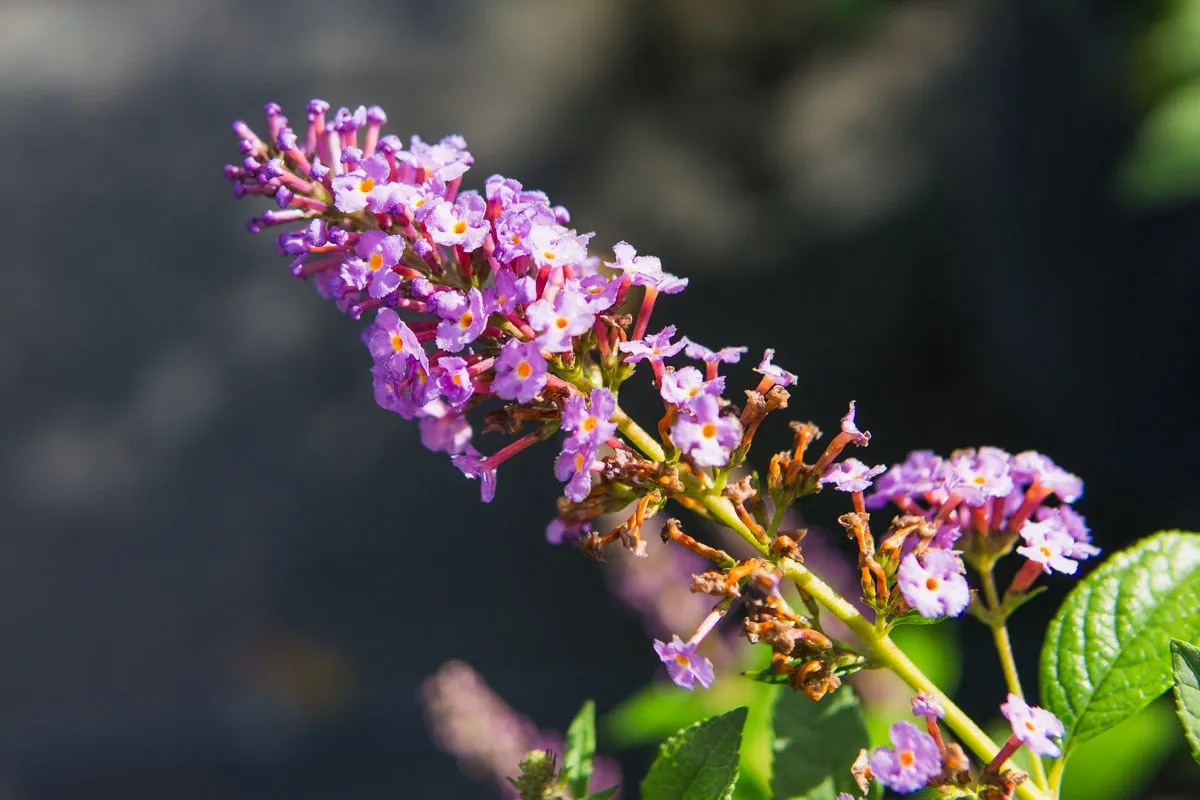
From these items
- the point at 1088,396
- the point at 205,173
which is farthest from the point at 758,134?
the point at 205,173

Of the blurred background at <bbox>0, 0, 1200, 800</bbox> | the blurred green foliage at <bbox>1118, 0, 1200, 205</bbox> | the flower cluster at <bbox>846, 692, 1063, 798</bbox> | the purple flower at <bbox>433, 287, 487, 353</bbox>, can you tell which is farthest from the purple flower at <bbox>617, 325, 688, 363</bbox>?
the blurred background at <bbox>0, 0, 1200, 800</bbox>

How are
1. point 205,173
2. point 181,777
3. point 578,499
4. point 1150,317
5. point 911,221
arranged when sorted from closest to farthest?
point 578,499 → point 1150,317 → point 181,777 → point 911,221 → point 205,173

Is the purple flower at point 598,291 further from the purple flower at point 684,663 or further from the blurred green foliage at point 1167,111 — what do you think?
the blurred green foliage at point 1167,111

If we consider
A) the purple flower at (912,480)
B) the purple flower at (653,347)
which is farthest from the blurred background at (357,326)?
the purple flower at (653,347)

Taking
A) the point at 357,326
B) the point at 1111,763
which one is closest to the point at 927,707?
the point at 1111,763

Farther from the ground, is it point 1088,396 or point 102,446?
point 102,446

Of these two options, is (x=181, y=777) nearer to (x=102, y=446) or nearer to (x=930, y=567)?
(x=102, y=446)

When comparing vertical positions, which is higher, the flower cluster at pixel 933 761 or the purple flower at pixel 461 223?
the purple flower at pixel 461 223
